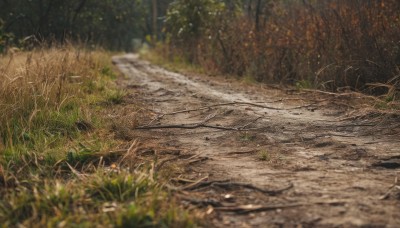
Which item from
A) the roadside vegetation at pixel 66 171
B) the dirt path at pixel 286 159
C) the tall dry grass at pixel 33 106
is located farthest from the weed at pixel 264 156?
the tall dry grass at pixel 33 106

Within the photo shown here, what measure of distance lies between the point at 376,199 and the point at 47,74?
4.24 metres

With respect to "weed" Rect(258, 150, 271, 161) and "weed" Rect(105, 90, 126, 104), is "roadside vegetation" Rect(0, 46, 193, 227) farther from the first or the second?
"weed" Rect(258, 150, 271, 161)

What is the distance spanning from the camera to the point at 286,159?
292 centimetres

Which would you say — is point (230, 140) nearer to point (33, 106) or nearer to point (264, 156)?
point (264, 156)

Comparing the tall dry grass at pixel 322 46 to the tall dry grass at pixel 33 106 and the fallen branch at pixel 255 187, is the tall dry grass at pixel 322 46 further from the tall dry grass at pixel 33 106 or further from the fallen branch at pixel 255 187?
the tall dry grass at pixel 33 106

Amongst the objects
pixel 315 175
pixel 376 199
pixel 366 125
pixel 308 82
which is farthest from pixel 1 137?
pixel 308 82

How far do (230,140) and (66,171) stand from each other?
55.3 inches

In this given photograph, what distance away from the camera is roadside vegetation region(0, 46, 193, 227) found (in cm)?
196

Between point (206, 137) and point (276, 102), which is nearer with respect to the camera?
point (206, 137)

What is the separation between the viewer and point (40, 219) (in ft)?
6.64

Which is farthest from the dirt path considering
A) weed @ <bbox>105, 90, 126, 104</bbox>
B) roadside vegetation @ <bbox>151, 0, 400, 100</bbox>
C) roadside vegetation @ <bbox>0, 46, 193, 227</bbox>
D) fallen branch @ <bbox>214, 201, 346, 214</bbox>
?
roadside vegetation @ <bbox>151, 0, 400, 100</bbox>

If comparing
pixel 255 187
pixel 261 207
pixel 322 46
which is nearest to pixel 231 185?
pixel 255 187

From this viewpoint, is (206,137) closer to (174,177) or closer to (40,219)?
(174,177)

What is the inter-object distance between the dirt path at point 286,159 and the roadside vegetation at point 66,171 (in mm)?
297
